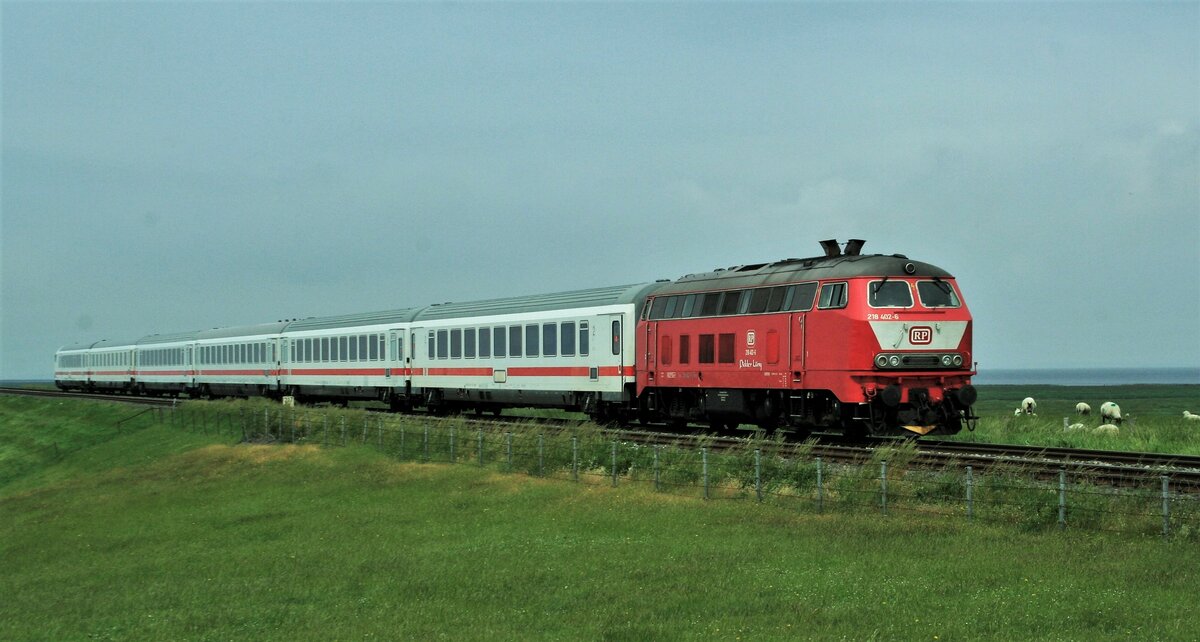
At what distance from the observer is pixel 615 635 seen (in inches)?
557

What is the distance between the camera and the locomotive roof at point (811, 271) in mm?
26953

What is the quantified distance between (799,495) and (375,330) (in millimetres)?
33091

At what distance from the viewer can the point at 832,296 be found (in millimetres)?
Result: 27031

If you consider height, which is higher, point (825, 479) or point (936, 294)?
point (936, 294)

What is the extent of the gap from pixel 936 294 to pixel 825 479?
24.0 feet

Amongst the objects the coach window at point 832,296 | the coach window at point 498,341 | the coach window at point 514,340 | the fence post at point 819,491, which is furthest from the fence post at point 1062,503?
the coach window at point 498,341

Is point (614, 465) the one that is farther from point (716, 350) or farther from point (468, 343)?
point (468, 343)

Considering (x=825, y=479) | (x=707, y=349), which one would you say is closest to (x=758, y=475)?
(x=825, y=479)

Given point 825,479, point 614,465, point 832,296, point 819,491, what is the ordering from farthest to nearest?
point 832,296 → point 614,465 → point 825,479 → point 819,491

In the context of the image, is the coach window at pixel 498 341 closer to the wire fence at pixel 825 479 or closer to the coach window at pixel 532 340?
the coach window at pixel 532 340

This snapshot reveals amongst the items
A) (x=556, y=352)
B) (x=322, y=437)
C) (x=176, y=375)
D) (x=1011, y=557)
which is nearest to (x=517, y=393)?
(x=556, y=352)

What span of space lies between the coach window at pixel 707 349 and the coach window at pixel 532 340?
391 inches

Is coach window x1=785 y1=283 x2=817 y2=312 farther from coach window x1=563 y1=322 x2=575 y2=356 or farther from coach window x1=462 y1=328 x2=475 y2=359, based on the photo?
coach window x1=462 y1=328 x2=475 y2=359

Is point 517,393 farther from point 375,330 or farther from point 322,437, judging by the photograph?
point 375,330
